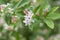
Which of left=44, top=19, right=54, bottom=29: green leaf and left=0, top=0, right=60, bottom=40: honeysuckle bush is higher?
left=0, top=0, right=60, bottom=40: honeysuckle bush

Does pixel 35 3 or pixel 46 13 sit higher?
pixel 35 3

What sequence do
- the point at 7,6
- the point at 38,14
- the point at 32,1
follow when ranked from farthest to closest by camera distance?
the point at 32,1
the point at 38,14
the point at 7,6

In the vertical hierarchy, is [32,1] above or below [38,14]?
above

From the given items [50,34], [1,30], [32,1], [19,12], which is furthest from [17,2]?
[50,34]

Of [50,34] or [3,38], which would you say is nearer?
[3,38]

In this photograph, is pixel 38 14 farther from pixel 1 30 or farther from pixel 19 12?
pixel 1 30

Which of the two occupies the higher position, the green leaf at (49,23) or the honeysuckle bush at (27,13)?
the honeysuckle bush at (27,13)

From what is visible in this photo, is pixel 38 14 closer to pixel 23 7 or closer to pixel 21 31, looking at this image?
pixel 23 7

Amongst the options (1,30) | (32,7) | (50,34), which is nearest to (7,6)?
(32,7)

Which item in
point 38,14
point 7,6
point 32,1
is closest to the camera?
point 7,6
